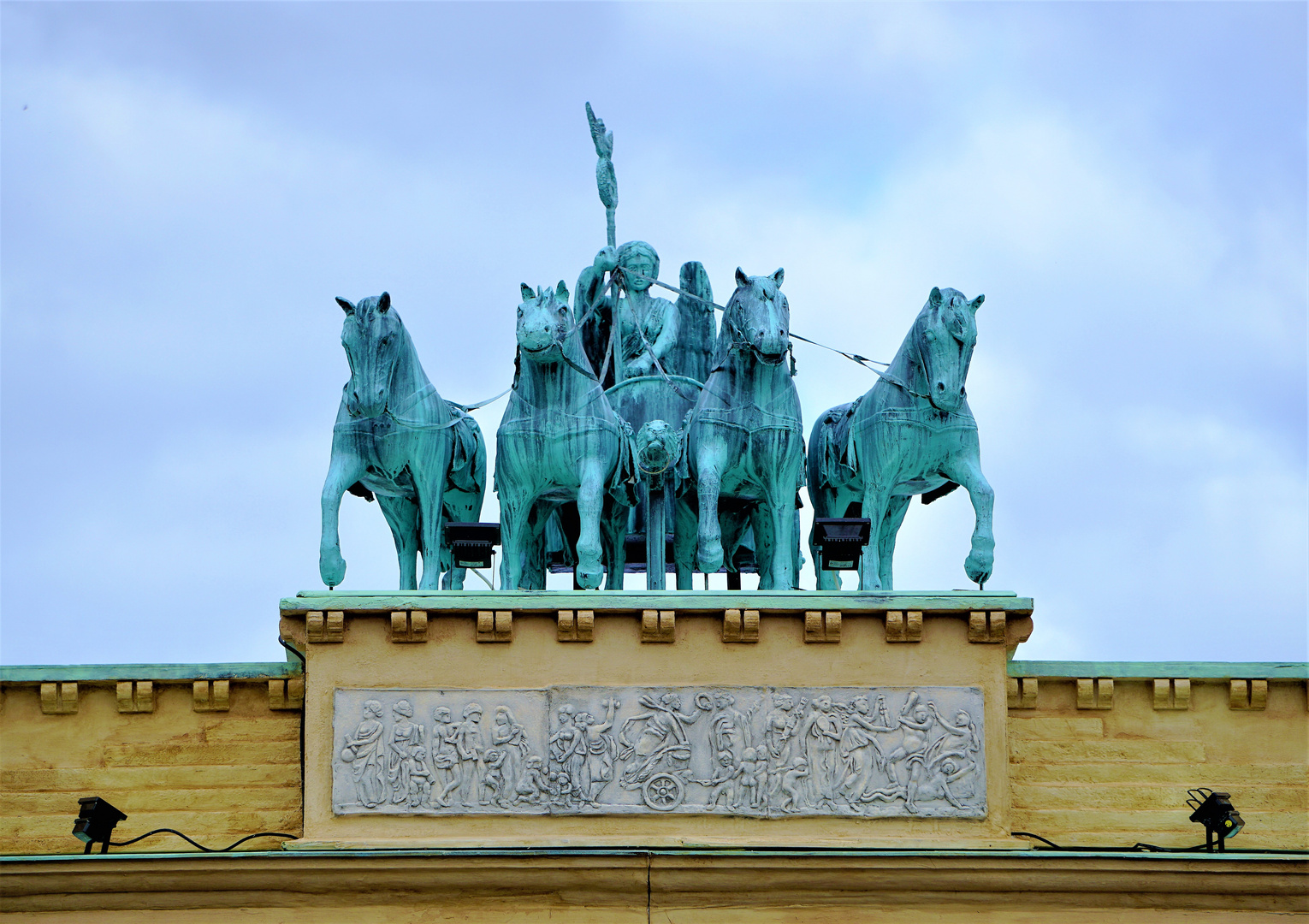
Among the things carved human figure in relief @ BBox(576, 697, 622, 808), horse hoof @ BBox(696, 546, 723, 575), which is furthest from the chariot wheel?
horse hoof @ BBox(696, 546, 723, 575)

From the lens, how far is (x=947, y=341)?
2150 centimetres

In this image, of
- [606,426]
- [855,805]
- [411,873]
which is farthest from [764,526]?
[411,873]

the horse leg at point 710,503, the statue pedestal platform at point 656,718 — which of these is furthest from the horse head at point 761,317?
the statue pedestal platform at point 656,718

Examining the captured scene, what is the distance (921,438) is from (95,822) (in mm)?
7731

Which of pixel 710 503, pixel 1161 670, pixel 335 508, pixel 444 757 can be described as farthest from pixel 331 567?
pixel 1161 670

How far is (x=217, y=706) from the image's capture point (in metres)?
20.9

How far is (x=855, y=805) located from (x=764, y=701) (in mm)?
1112

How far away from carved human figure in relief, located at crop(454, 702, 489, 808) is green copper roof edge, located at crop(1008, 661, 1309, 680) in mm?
4500

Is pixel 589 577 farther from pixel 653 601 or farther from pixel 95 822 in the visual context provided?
pixel 95 822

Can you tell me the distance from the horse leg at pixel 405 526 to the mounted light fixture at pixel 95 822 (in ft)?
12.2

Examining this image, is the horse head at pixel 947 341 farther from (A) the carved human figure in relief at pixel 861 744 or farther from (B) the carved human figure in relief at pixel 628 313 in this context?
(B) the carved human figure in relief at pixel 628 313

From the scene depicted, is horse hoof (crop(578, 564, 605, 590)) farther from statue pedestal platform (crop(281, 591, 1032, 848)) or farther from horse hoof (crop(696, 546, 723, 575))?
horse hoof (crop(696, 546, 723, 575))

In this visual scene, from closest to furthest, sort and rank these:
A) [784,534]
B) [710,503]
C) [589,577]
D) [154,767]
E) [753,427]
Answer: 1. [154,767]
2. [589,577]
3. [710,503]
4. [753,427]
5. [784,534]

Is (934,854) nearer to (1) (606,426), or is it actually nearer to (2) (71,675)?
(1) (606,426)
